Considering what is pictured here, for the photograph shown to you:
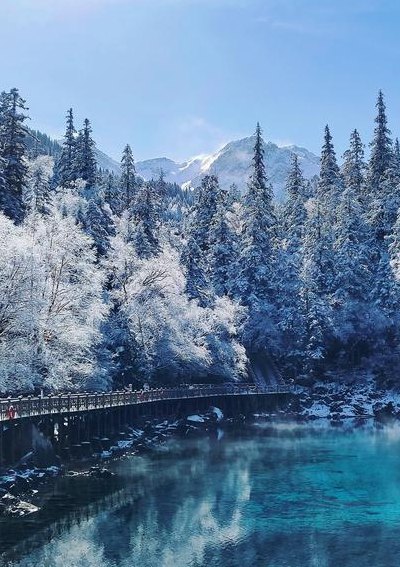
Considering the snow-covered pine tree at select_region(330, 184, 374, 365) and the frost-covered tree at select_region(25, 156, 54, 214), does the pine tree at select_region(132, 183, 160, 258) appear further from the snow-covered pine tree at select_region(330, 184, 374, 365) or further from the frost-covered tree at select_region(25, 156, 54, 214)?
the snow-covered pine tree at select_region(330, 184, 374, 365)

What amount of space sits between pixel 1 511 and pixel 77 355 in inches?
761

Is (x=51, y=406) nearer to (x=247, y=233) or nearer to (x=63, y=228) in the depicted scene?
(x=63, y=228)

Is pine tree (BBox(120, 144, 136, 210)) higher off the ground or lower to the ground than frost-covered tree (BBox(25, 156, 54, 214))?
higher

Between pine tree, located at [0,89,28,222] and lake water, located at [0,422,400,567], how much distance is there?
2834cm

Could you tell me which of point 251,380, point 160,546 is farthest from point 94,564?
point 251,380

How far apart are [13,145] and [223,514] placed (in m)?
42.9

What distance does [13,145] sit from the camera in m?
61.9

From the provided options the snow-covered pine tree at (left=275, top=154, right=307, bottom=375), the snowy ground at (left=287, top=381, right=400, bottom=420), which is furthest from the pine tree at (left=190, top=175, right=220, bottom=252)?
the snowy ground at (left=287, top=381, right=400, bottom=420)

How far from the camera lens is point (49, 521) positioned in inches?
1134

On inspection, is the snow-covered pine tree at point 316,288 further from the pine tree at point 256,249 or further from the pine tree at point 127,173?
the pine tree at point 127,173

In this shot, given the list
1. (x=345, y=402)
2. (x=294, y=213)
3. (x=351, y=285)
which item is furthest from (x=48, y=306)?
(x=294, y=213)

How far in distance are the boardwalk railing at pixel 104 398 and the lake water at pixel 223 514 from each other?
460 centimetres

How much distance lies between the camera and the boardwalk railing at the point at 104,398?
36.9 m

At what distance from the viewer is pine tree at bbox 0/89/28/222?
60.3 m
